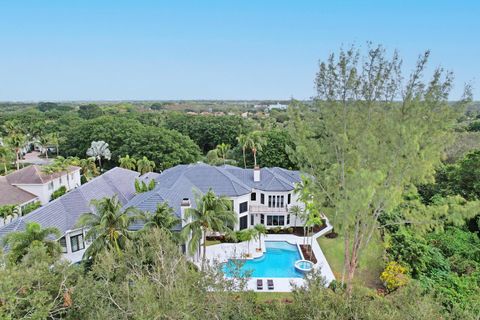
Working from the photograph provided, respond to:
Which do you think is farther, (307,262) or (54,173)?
(54,173)

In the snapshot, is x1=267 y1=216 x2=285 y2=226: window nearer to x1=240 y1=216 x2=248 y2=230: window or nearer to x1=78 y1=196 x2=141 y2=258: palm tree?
x1=240 y1=216 x2=248 y2=230: window

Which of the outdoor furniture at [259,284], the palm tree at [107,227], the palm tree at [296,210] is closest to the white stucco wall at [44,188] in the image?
the palm tree at [107,227]

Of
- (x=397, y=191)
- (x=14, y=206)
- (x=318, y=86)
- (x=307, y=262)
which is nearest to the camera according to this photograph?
(x=397, y=191)

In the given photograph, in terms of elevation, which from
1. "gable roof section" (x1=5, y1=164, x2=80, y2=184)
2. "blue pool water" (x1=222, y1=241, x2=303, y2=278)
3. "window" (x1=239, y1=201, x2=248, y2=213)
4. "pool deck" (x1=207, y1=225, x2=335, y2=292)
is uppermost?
"gable roof section" (x1=5, y1=164, x2=80, y2=184)

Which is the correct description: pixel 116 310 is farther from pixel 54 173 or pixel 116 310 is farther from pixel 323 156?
pixel 54 173

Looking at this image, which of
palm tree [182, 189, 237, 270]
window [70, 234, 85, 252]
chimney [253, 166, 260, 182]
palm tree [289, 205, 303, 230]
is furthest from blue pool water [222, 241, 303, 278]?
window [70, 234, 85, 252]

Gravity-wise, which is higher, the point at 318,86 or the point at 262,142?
the point at 318,86

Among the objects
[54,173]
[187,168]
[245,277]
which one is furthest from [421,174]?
[54,173]
